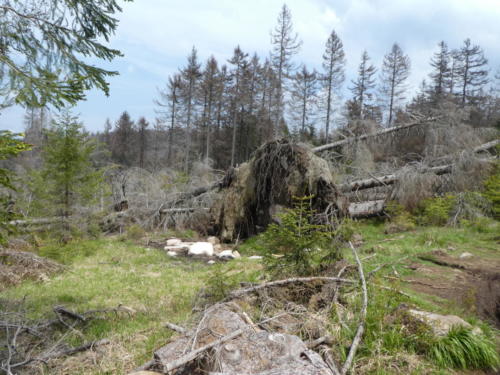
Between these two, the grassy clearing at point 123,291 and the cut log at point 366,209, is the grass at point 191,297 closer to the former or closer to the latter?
the grassy clearing at point 123,291

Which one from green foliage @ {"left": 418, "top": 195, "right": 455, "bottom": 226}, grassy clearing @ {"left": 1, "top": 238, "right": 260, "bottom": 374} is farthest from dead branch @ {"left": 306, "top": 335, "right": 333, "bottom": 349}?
green foliage @ {"left": 418, "top": 195, "right": 455, "bottom": 226}

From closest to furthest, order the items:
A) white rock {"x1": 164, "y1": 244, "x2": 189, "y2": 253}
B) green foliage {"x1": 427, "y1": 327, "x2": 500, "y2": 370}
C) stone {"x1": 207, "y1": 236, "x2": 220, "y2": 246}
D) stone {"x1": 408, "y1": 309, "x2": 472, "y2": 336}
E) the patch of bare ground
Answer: green foliage {"x1": 427, "y1": 327, "x2": 500, "y2": 370} < stone {"x1": 408, "y1": 309, "x2": 472, "y2": 336} < the patch of bare ground < white rock {"x1": 164, "y1": 244, "x2": 189, "y2": 253} < stone {"x1": 207, "y1": 236, "x2": 220, "y2": 246}

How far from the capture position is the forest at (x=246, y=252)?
9.58 ft

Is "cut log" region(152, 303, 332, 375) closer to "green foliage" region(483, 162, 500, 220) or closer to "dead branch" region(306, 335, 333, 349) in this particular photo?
"dead branch" region(306, 335, 333, 349)

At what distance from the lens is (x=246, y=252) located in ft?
30.9

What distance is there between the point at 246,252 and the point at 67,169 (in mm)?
5884

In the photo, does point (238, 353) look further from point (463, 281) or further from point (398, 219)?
point (398, 219)

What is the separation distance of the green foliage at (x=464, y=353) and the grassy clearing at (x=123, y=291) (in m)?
2.56

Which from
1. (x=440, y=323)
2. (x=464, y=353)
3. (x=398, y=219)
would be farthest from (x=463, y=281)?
(x=398, y=219)

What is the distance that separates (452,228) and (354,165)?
445cm

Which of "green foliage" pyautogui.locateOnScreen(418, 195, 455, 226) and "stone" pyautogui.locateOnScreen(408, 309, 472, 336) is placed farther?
"green foliage" pyautogui.locateOnScreen(418, 195, 455, 226)

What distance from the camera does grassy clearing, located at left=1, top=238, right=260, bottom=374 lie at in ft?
11.6

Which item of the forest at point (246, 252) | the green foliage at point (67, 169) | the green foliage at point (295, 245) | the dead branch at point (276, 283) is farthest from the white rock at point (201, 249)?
the dead branch at point (276, 283)

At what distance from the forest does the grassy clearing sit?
0.04 metres
